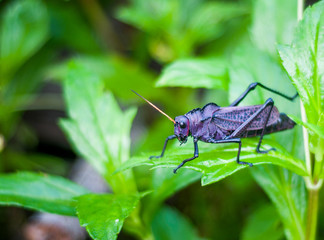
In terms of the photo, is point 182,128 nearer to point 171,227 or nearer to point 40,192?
point 40,192

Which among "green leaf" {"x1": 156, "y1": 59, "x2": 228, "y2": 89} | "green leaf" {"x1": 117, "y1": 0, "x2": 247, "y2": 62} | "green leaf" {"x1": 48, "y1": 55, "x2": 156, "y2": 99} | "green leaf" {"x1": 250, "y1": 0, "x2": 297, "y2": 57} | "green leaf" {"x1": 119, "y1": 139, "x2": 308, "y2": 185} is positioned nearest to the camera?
"green leaf" {"x1": 119, "y1": 139, "x2": 308, "y2": 185}

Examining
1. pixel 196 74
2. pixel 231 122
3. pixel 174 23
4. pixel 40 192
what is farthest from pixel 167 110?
pixel 40 192

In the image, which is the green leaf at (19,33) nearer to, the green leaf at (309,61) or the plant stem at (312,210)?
the green leaf at (309,61)

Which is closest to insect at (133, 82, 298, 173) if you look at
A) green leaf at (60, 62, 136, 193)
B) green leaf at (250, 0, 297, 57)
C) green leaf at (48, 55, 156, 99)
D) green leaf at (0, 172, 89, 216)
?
green leaf at (60, 62, 136, 193)

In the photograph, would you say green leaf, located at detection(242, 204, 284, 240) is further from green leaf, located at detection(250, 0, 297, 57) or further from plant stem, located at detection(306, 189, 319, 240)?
green leaf, located at detection(250, 0, 297, 57)

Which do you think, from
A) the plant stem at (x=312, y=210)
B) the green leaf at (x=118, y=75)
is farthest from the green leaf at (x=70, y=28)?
the plant stem at (x=312, y=210)

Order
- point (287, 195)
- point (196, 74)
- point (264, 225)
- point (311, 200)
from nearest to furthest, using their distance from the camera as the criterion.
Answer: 1. point (311, 200)
2. point (287, 195)
3. point (196, 74)
4. point (264, 225)
